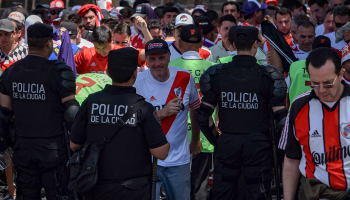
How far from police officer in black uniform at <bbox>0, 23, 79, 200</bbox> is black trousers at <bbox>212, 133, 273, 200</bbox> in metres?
1.66

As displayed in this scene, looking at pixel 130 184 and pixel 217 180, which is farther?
pixel 217 180

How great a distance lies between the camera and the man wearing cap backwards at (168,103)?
463 cm

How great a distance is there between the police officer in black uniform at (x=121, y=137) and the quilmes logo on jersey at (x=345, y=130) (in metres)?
1.34

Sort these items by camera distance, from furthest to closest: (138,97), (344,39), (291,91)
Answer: (344,39)
(291,91)
(138,97)

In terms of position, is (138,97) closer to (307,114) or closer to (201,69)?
(307,114)

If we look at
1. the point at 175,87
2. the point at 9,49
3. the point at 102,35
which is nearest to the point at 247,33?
the point at 175,87

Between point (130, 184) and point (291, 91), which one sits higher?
point (291, 91)

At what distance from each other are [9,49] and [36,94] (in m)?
2.21

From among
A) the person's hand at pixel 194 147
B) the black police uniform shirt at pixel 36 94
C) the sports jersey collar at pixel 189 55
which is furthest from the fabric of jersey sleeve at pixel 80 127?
the sports jersey collar at pixel 189 55

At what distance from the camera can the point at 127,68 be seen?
3574 mm

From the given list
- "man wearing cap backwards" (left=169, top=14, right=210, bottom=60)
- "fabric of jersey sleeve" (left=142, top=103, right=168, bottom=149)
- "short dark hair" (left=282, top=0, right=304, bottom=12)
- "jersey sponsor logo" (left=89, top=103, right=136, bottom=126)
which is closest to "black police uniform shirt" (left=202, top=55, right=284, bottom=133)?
"fabric of jersey sleeve" (left=142, top=103, right=168, bottom=149)

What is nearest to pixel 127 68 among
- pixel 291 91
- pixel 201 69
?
pixel 201 69

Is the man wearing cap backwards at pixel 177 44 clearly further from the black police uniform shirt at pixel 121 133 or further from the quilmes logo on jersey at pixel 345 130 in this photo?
the quilmes logo on jersey at pixel 345 130

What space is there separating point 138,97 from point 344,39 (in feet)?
13.7
